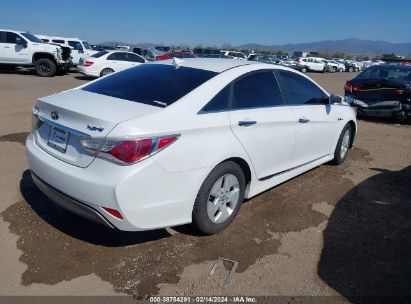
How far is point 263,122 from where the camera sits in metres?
3.95

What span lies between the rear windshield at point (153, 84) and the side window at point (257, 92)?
1.10 ft

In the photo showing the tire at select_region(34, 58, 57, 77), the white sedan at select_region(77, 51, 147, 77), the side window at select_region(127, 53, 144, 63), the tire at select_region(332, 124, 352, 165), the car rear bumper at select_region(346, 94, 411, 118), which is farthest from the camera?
the side window at select_region(127, 53, 144, 63)

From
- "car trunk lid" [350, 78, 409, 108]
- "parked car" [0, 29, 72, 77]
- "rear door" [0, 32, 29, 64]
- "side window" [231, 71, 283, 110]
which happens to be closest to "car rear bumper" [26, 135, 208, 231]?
"side window" [231, 71, 283, 110]

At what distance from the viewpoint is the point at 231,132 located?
355 centimetres

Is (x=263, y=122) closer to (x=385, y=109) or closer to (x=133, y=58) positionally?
(x=385, y=109)

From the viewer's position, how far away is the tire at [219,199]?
337cm

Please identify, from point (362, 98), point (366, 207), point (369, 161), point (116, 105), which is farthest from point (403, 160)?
point (116, 105)

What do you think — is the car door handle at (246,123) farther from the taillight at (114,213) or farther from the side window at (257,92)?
the taillight at (114,213)

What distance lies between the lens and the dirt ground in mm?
2980

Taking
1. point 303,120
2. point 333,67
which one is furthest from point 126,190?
point 333,67

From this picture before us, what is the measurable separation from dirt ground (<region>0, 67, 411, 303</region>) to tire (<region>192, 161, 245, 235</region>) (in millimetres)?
152

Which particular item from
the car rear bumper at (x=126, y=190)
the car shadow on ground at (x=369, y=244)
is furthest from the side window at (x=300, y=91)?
the car rear bumper at (x=126, y=190)

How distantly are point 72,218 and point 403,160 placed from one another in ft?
18.3

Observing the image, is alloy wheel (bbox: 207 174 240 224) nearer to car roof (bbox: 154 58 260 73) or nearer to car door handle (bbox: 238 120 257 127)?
car door handle (bbox: 238 120 257 127)
